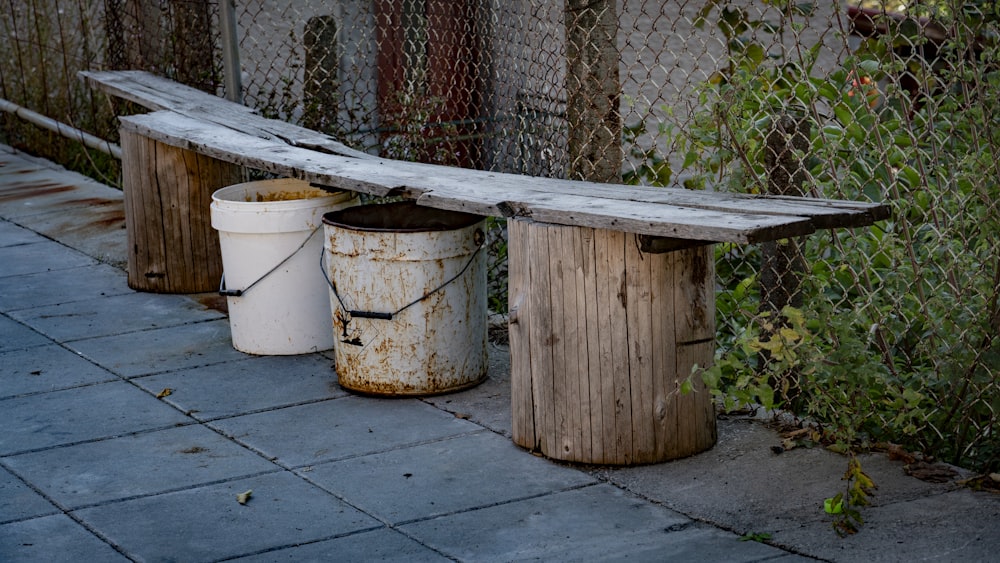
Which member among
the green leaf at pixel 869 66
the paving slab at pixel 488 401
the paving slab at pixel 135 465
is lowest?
the paving slab at pixel 488 401

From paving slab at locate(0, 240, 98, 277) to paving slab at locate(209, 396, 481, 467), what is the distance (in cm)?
295

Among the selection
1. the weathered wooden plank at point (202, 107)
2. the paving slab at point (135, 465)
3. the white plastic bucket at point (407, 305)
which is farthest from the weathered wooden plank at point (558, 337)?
the weathered wooden plank at point (202, 107)

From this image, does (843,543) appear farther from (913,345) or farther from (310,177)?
(310,177)

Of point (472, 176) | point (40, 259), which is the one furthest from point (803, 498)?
point (40, 259)

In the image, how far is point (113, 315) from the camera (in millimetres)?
6605

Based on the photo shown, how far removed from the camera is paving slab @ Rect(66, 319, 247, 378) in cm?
579

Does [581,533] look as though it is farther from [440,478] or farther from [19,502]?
[19,502]

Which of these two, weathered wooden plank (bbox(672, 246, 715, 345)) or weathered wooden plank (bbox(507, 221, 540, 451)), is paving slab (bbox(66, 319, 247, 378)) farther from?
weathered wooden plank (bbox(672, 246, 715, 345))

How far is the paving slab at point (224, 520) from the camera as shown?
152 inches

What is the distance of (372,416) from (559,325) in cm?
105

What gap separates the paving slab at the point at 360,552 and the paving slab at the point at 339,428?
0.74 metres

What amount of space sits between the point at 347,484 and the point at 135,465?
2.70ft

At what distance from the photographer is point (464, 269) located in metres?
5.27

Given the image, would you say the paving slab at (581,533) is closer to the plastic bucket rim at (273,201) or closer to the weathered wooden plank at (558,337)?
the weathered wooden plank at (558,337)
